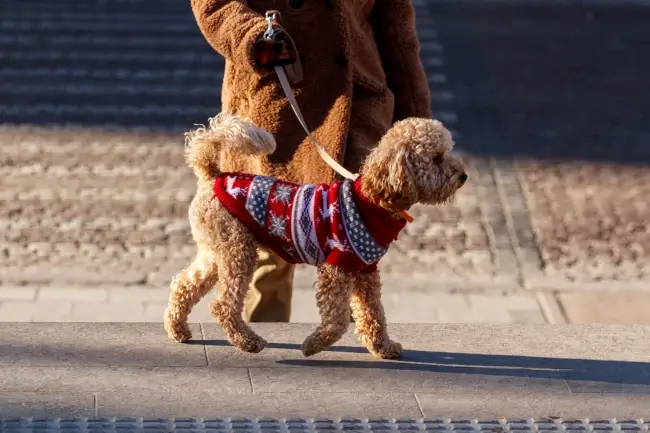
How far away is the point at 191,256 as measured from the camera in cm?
776

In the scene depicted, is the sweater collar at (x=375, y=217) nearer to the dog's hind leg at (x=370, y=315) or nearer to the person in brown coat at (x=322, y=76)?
the dog's hind leg at (x=370, y=315)

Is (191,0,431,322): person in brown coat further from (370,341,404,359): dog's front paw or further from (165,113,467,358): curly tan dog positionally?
(370,341,404,359): dog's front paw

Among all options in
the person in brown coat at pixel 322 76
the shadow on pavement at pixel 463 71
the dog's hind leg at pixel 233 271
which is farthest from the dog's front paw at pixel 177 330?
the shadow on pavement at pixel 463 71

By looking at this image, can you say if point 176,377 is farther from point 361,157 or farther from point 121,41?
point 121,41

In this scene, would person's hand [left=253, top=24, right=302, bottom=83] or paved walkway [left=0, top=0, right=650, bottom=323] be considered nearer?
person's hand [left=253, top=24, right=302, bottom=83]

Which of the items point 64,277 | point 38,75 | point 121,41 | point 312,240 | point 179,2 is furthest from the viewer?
point 179,2

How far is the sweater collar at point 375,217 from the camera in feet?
15.3

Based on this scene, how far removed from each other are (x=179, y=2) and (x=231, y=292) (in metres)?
8.37

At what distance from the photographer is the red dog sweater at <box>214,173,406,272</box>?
183 inches

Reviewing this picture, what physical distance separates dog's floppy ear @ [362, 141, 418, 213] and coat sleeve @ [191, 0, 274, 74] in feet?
2.22

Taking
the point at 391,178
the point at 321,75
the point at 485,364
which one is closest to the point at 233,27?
the point at 321,75

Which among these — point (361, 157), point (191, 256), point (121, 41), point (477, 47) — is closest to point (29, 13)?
point (121, 41)

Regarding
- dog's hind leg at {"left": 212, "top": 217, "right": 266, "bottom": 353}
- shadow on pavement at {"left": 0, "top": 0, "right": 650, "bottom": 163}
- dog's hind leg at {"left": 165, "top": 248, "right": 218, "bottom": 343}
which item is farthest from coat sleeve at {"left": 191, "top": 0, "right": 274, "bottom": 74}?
shadow on pavement at {"left": 0, "top": 0, "right": 650, "bottom": 163}

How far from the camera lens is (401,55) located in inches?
210
